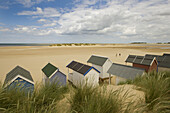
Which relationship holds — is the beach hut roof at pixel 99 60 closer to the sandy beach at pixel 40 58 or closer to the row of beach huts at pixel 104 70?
the row of beach huts at pixel 104 70

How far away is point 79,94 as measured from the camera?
4035 mm

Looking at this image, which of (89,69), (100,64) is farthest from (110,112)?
(100,64)

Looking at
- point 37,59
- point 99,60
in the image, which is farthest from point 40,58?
point 99,60

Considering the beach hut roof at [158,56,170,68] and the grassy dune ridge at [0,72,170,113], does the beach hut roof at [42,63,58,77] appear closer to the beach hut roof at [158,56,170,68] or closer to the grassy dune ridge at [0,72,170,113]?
the grassy dune ridge at [0,72,170,113]

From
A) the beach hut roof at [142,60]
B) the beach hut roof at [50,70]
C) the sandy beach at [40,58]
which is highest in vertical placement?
the beach hut roof at [50,70]

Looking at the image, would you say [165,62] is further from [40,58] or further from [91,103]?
[40,58]

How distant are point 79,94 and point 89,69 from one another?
531cm

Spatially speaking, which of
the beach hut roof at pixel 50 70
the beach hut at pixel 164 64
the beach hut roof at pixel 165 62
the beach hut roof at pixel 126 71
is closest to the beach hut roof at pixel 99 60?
the beach hut roof at pixel 126 71

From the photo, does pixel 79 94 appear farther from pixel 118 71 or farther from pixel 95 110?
pixel 118 71

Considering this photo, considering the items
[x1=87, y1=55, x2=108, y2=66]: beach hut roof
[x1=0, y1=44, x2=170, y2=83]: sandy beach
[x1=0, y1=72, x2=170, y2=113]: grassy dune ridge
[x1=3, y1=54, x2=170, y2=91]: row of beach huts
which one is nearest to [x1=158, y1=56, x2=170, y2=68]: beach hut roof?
[x1=3, y1=54, x2=170, y2=91]: row of beach huts

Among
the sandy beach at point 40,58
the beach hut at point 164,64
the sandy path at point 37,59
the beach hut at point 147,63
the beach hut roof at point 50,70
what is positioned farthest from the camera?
the sandy beach at point 40,58

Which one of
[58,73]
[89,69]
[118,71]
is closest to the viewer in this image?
[58,73]

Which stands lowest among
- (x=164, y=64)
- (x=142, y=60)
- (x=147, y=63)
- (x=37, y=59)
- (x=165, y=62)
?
(x=37, y=59)

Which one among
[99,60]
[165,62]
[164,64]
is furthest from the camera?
[99,60]
